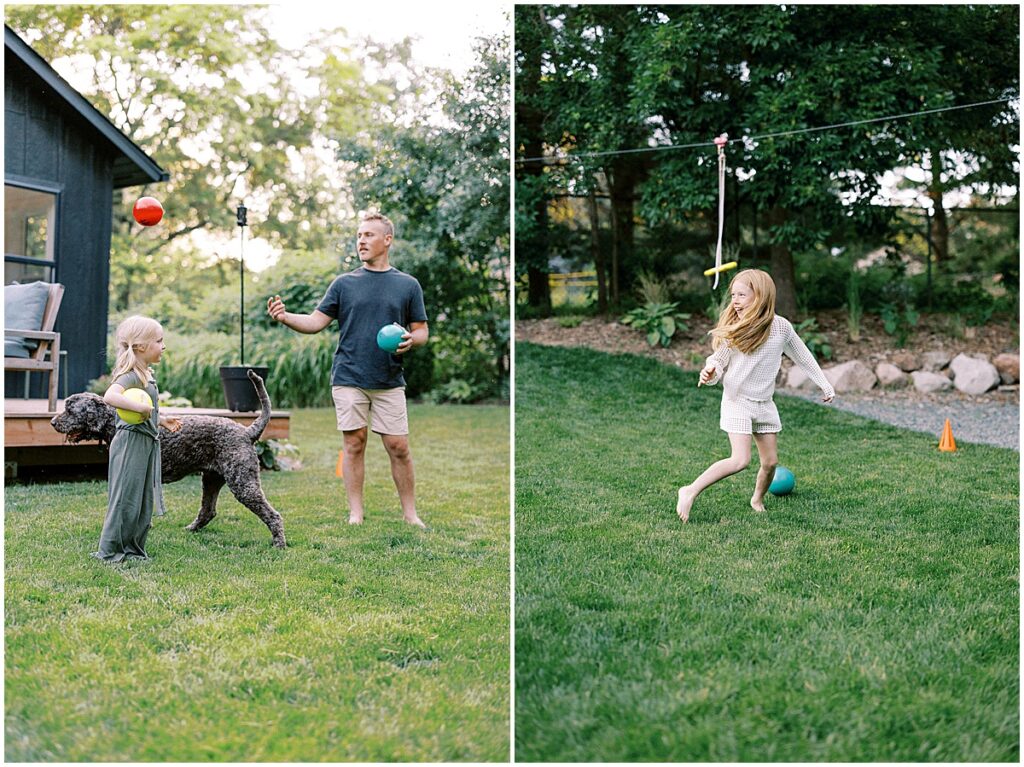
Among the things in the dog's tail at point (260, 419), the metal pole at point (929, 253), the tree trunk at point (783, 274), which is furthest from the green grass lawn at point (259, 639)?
the metal pole at point (929, 253)

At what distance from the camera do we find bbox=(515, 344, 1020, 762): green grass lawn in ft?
6.54

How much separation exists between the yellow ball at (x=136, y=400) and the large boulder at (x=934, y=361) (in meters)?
7.24

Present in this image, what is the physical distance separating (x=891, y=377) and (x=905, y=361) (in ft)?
1.55

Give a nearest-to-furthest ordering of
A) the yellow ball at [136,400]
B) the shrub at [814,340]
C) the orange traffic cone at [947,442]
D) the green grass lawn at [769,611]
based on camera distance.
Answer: the green grass lawn at [769,611], the yellow ball at [136,400], the orange traffic cone at [947,442], the shrub at [814,340]

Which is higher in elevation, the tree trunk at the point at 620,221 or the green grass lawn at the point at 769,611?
the tree trunk at the point at 620,221

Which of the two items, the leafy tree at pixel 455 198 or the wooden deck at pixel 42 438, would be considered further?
the leafy tree at pixel 455 198

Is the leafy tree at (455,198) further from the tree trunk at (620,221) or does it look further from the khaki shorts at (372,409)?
the khaki shorts at (372,409)

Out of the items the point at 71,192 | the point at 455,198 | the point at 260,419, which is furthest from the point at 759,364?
the point at 455,198

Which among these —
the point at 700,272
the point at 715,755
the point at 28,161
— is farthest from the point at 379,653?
the point at 700,272

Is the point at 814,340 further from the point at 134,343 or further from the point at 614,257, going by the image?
the point at 134,343

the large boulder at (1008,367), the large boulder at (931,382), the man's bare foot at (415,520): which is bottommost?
the man's bare foot at (415,520)

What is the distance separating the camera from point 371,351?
4.29 metres

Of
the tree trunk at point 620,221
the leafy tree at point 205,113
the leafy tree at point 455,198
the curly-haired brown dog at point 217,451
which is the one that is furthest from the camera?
the leafy tree at point 205,113

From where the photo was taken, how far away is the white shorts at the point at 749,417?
4023 mm
